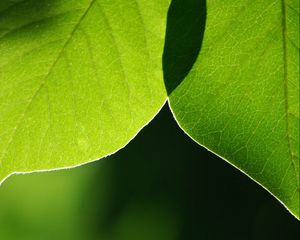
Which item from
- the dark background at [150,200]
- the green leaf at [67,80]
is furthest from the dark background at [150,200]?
the green leaf at [67,80]

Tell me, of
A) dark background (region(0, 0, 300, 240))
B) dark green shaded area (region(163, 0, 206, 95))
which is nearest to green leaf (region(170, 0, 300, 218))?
dark green shaded area (region(163, 0, 206, 95))

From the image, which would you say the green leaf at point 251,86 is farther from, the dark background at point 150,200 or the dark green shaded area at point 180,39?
the dark background at point 150,200

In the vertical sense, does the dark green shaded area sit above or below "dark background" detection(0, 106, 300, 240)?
above

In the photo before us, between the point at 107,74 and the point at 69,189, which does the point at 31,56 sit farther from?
the point at 69,189

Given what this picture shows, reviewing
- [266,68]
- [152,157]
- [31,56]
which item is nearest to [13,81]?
[31,56]

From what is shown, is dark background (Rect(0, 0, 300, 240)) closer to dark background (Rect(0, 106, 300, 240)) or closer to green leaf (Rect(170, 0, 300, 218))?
dark background (Rect(0, 106, 300, 240))

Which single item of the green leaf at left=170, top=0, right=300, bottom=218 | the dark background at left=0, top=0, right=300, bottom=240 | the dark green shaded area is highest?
the dark green shaded area
